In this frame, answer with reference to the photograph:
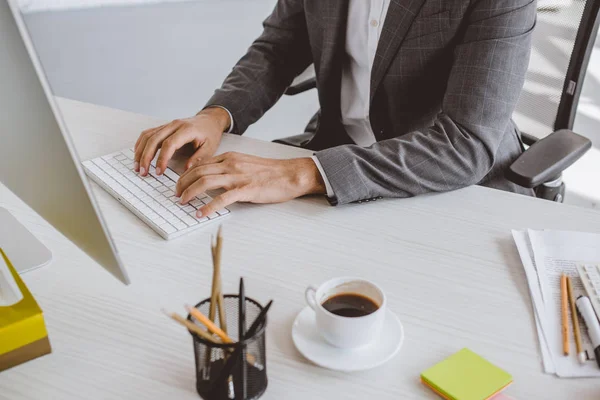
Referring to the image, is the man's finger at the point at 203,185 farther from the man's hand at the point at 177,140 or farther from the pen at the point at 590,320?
the pen at the point at 590,320

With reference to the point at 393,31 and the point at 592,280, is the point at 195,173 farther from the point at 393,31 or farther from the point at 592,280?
the point at 592,280

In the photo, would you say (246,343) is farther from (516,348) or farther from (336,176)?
(336,176)

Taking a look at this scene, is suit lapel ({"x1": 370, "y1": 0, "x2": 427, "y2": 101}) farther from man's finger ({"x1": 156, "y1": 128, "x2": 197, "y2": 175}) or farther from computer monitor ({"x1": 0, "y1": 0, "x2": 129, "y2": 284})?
computer monitor ({"x1": 0, "y1": 0, "x2": 129, "y2": 284})

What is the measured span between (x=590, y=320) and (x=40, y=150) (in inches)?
27.9

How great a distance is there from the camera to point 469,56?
3.86 feet

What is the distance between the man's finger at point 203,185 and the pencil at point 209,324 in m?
0.42

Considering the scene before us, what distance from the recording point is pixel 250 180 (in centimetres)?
109

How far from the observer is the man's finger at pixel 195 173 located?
1.09m

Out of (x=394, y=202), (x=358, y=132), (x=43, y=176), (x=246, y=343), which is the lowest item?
(x=358, y=132)

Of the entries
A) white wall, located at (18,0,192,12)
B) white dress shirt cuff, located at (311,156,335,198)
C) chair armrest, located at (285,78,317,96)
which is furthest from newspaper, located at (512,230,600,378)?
white wall, located at (18,0,192,12)

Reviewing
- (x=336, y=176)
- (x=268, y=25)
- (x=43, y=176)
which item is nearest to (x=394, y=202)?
(x=336, y=176)

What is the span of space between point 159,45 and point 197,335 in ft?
6.76

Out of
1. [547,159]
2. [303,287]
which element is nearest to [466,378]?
[303,287]

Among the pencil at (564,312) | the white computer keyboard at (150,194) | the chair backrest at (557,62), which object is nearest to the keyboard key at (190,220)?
the white computer keyboard at (150,194)
